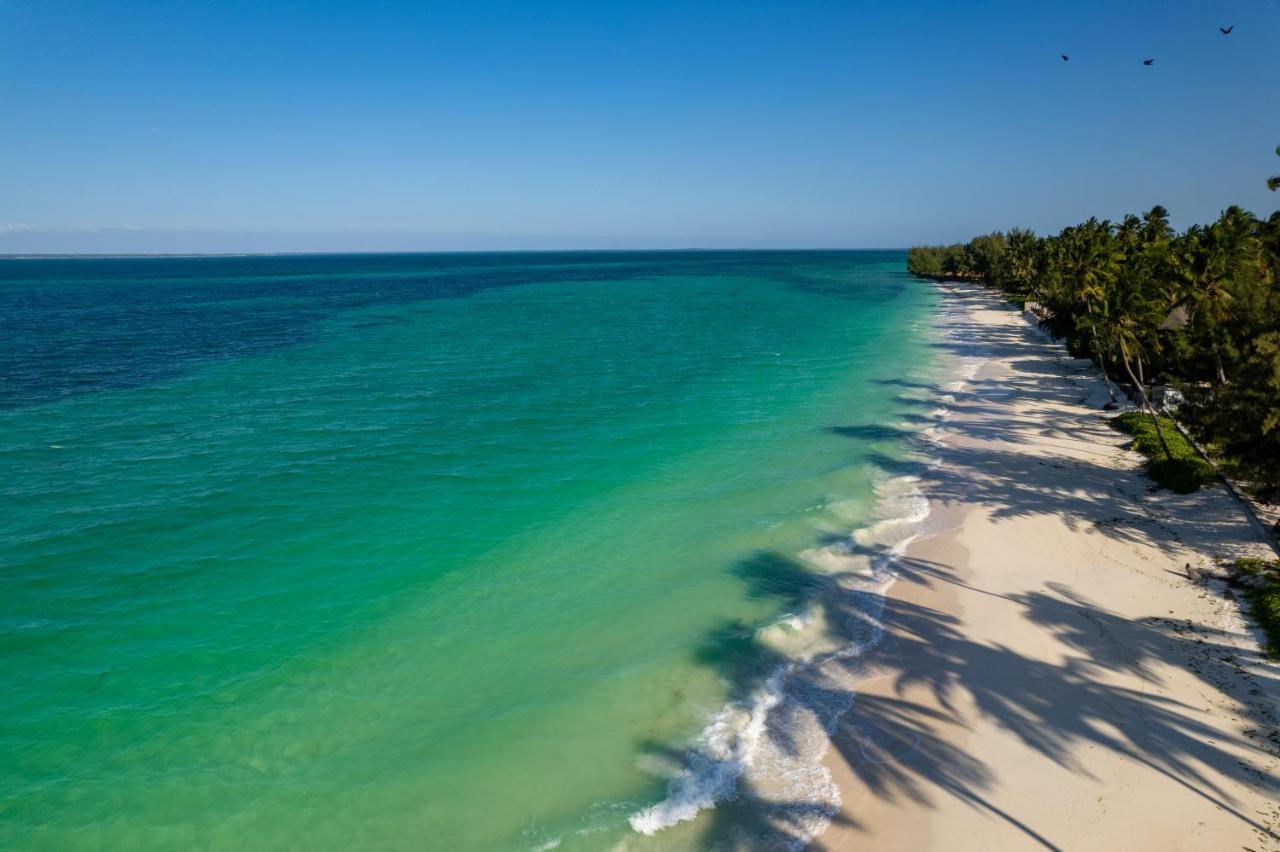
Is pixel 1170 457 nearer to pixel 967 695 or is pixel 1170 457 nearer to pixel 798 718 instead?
pixel 967 695

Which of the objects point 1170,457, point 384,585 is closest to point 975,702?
point 384,585

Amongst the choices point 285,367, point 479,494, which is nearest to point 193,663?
point 479,494

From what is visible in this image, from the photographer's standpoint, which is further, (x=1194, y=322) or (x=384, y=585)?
(x=1194, y=322)

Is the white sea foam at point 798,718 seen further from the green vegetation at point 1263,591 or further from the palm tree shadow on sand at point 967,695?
the green vegetation at point 1263,591

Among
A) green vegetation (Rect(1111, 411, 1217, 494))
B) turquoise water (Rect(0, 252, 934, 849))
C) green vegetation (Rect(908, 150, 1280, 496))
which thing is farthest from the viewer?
green vegetation (Rect(1111, 411, 1217, 494))

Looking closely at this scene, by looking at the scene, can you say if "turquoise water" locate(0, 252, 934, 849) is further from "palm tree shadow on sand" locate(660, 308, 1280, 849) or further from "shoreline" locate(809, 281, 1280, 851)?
"shoreline" locate(809, 281, 1280, 851)

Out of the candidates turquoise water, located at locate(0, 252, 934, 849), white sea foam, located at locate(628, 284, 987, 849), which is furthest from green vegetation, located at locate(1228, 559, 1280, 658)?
turquoise water, located at locate(0, 252, 934, 849)
